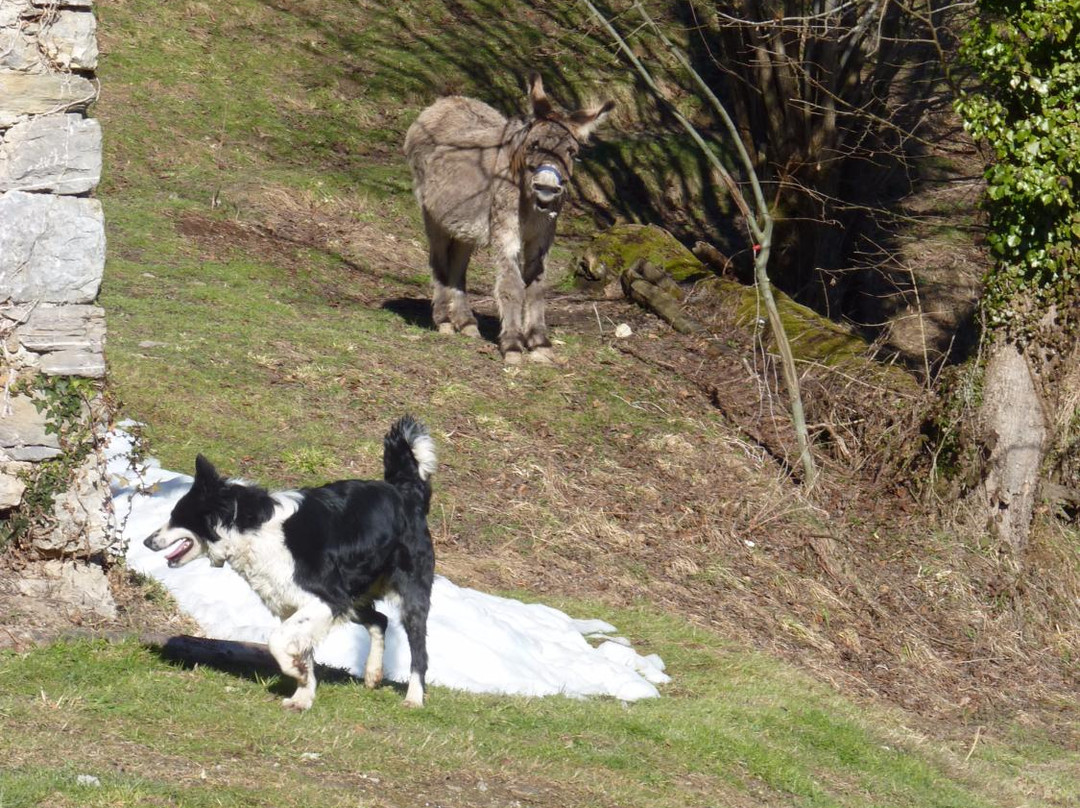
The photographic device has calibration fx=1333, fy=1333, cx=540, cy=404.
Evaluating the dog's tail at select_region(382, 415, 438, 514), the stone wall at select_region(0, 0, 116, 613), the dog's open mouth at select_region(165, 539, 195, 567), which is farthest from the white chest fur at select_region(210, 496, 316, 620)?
the stone wall at select_region(0, 0, 116, 613)

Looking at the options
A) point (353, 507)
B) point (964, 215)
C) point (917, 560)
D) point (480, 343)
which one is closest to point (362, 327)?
point (480, 343)

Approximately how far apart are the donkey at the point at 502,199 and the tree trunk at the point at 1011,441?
16.5ft

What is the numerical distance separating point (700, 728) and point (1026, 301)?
7561 mm

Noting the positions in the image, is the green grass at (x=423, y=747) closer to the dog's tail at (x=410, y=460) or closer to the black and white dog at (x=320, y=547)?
→ the black and white dog at (x=320, y=547)

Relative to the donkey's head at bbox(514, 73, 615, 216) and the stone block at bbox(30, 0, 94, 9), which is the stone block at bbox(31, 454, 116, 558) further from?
the donkey's head at bbox(514, 73, 615, 216)

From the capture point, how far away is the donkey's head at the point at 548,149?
563 inches

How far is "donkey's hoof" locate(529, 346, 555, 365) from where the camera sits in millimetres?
15617

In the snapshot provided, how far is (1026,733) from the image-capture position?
1132cm

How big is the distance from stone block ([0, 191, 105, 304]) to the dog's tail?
7.29 ft

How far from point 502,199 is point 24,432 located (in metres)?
→ 7.91

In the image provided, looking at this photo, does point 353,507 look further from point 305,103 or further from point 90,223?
point 305,103

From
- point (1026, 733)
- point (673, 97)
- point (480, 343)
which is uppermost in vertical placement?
point (673, 97)

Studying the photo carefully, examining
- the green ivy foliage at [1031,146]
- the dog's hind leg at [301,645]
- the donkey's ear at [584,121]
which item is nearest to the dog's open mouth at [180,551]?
the dog's hind leg at [301,645]

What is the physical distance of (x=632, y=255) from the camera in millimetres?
19250
